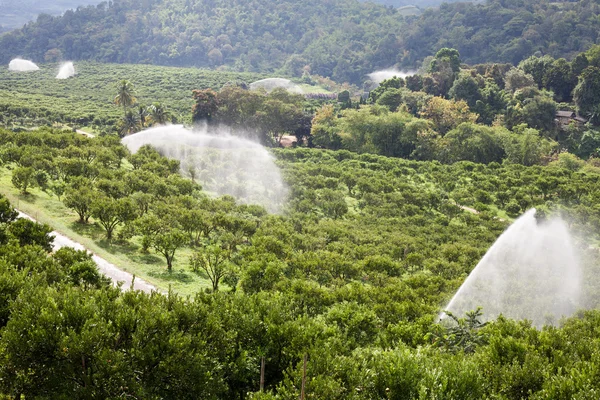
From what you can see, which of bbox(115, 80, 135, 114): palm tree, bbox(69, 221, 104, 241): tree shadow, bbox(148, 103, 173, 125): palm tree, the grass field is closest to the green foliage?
bbox(69, 221, 104, 241): tree shadow

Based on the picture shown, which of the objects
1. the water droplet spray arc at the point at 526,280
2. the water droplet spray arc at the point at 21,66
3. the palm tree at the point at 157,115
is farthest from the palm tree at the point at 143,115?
the water droplet spray arc at the point at 21,66

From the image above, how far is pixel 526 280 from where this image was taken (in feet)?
102

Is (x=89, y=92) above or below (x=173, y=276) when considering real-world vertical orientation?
below

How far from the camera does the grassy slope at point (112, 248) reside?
101ft

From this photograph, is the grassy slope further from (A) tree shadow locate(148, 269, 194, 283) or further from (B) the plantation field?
(B) the plantation field

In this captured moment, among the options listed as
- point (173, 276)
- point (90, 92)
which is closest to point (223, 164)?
point (173, 276)

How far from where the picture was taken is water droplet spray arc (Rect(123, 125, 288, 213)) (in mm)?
57250

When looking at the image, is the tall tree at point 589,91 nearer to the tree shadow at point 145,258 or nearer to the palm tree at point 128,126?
the palm tree at point 128,126

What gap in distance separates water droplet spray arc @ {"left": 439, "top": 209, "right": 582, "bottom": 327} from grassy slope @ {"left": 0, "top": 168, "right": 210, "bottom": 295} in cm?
1646

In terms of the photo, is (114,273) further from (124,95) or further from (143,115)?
(143,115)

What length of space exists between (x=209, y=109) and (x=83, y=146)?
39.2 m

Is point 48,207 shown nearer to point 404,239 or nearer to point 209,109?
point 404,239

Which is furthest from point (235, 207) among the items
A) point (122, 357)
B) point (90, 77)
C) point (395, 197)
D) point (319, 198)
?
point (90, 77)

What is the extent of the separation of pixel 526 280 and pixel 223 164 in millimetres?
43737
